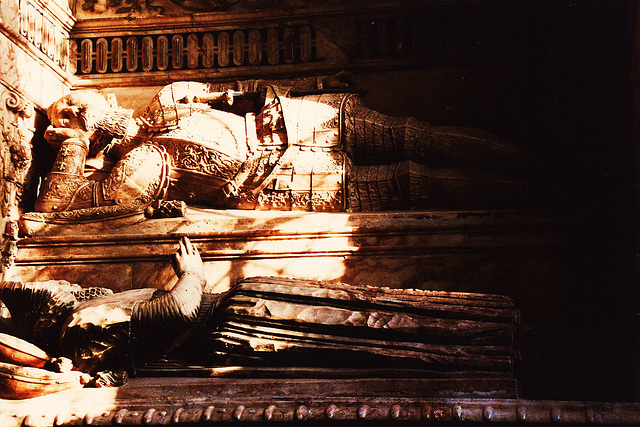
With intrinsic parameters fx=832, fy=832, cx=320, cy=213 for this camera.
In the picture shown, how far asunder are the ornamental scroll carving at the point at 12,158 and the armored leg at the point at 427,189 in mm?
2313

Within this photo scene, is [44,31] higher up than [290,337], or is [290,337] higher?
[44,31]

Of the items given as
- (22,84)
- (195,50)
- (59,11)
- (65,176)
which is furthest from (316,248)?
(59,11)

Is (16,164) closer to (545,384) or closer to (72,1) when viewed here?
(72,1)

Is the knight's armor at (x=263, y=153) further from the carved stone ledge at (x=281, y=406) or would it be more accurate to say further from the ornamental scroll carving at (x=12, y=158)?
the carved stone ledge at (x=281, y=406)

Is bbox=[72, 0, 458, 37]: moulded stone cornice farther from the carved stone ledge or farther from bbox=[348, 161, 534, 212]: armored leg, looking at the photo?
the carved stone ledge

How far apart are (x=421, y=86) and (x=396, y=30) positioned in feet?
1.59

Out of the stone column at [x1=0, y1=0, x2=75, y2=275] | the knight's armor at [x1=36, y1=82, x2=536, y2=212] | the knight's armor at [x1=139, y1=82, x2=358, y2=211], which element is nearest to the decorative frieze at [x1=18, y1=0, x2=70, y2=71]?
the stone column at [x1=0, y1=0, x2=75, y2=275]

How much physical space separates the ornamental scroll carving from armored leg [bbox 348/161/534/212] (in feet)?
7.59

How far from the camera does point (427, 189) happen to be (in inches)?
218

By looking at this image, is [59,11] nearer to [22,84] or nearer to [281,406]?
[22,84]

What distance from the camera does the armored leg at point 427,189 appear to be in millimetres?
5469

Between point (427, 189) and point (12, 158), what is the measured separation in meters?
2.89

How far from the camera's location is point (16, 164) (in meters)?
5.87

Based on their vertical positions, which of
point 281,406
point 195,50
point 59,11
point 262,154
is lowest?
point 281,406
